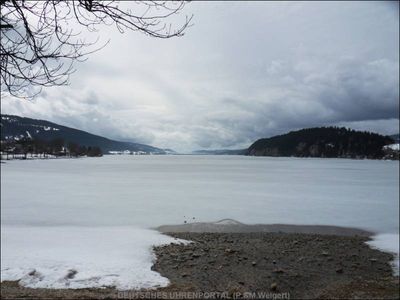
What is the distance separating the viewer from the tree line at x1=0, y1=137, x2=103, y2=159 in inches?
4562

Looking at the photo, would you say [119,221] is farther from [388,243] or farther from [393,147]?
[393,147]

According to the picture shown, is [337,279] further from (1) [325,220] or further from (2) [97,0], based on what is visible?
(1) [325,220]

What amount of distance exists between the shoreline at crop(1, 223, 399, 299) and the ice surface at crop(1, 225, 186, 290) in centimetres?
44

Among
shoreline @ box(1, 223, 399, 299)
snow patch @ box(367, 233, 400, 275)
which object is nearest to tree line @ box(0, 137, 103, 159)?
shoreline @ box(1, 223, 399, 299)

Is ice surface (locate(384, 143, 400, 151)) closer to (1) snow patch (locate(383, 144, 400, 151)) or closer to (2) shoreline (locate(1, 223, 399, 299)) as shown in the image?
(1) snow patch (locate(383, 144, 400, 151))

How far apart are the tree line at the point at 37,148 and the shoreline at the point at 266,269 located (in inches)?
4412

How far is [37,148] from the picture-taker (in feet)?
398

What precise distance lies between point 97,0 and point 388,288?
8.32 metres

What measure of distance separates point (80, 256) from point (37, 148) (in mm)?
118721

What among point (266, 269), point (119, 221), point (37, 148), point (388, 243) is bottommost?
point (119, 221)

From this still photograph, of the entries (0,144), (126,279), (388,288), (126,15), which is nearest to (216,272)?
(126,279)

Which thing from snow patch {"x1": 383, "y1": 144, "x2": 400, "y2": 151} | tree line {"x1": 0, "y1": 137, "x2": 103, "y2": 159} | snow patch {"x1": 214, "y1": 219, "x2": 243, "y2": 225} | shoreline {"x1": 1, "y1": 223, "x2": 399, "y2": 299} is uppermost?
snow patch {"x1": 383, "y1": 144, "x2": 400, "y2": 151}

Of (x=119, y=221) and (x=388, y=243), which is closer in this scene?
(x=388, y=243)

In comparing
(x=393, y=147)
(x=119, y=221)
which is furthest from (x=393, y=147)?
(x=119, y=221)
